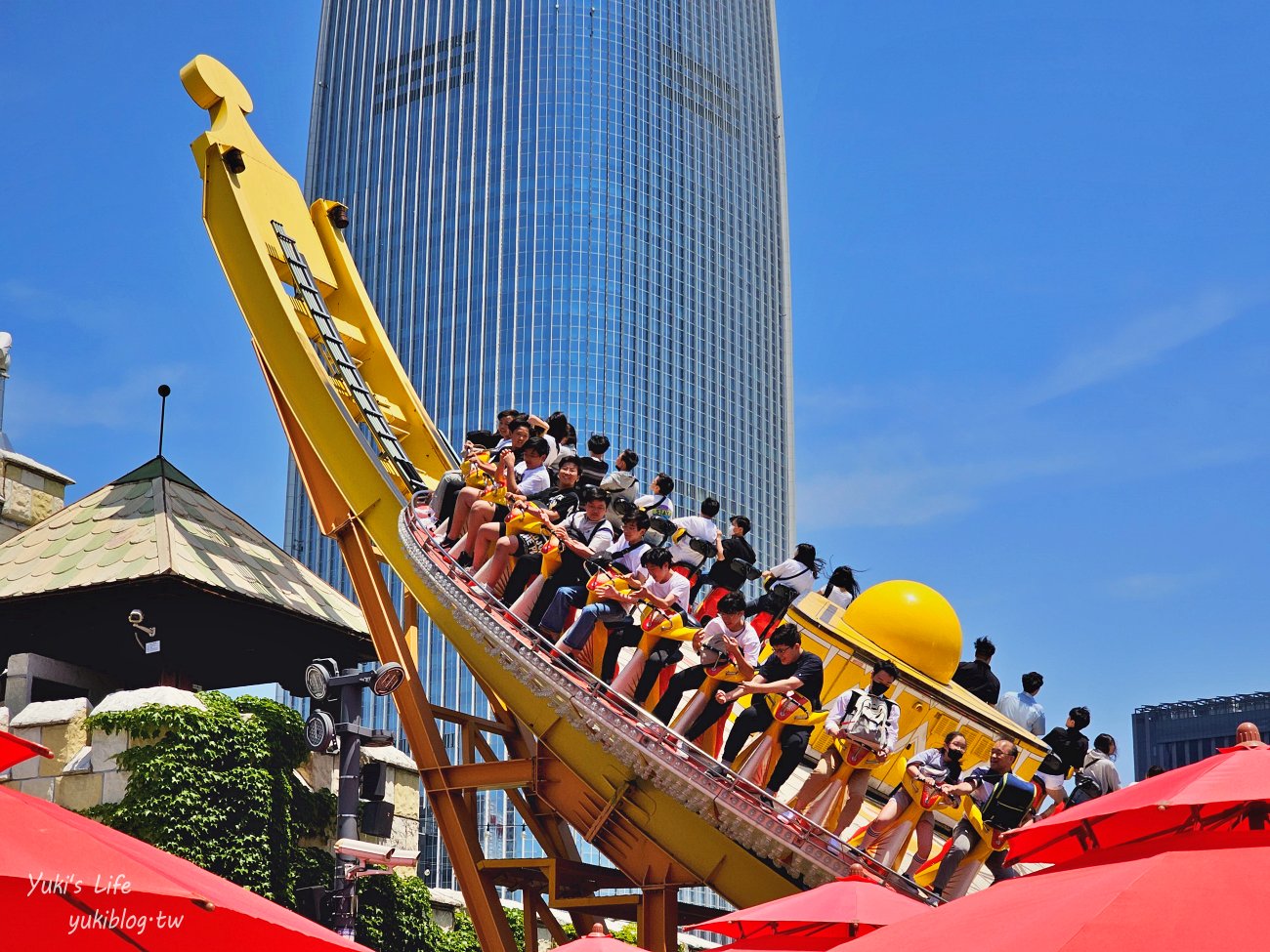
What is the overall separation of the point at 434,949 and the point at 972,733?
6806 millimetres

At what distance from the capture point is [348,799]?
14719mm

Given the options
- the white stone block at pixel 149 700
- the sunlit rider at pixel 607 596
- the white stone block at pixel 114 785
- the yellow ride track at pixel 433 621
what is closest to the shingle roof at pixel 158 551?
the yellow ride track at pixel 433 621

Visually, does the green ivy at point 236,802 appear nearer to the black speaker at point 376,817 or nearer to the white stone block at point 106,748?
the white stone block at point 106,748

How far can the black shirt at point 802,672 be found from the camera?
12.5 meters

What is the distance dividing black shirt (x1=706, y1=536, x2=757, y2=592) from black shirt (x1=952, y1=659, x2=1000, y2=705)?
4492mm

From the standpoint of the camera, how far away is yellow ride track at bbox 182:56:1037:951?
42.3ft

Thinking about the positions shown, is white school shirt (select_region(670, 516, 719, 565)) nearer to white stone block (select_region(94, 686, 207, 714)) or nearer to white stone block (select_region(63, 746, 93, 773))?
white stone block (select_region(94, 686, 207, 714))

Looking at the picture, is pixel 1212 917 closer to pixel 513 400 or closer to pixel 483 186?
pixel 513 400

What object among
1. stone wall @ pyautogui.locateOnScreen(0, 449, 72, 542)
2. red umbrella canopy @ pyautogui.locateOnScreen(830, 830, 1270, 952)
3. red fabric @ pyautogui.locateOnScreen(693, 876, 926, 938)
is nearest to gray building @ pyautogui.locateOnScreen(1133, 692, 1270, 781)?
stone wall @ pyautogui.locateOnScreen(0, 449, 72, 542)

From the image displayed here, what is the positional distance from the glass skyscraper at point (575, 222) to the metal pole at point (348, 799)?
8230 cm

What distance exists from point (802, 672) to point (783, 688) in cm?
22

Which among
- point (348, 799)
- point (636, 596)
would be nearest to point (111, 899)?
point (636, 596)

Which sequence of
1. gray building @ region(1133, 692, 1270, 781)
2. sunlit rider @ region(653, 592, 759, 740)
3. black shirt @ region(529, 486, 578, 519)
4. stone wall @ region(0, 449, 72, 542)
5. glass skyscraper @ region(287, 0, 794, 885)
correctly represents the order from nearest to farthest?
sunlit rider @ region(653, 592, 759, 740) < black shirt @ region(529, 486, 578, 519) < stone wall @ region(0, 449, 72, 542) < glass skyscraper @ region(287, 0, 794, 885) < gray building @ region(1133, 692, 1270, 781)

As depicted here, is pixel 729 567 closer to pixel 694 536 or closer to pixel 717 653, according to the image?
pixel 694 536
